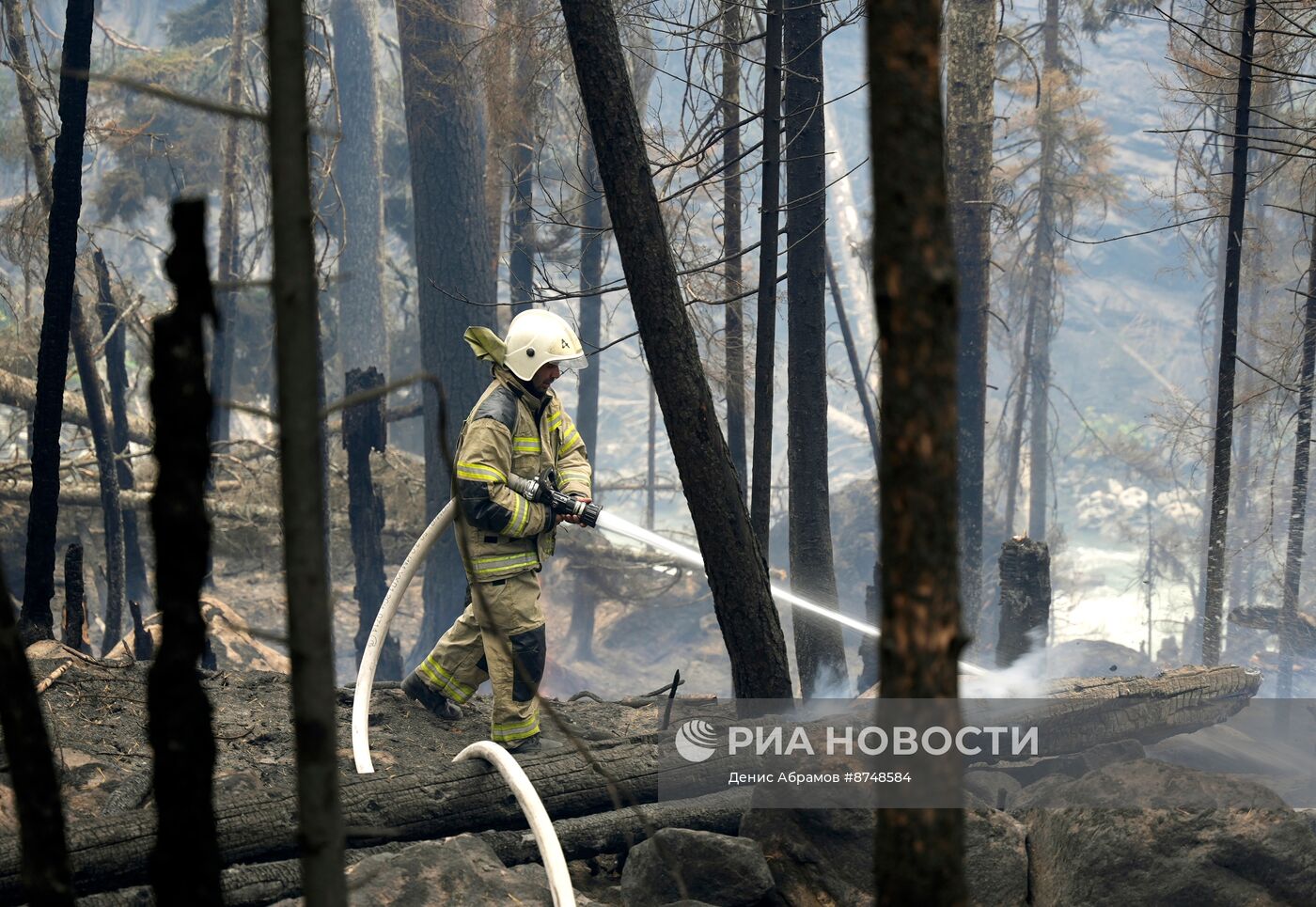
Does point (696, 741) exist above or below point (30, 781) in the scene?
below

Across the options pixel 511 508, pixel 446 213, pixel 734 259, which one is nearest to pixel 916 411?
pixel 511 508

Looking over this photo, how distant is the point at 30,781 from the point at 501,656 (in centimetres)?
351

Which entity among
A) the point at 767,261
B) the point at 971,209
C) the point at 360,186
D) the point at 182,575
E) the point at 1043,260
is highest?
the point at 360,186

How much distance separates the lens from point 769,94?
24.1 feet

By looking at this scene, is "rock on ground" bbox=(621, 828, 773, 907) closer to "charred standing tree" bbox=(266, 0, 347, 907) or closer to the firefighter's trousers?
the firefighter's trousers

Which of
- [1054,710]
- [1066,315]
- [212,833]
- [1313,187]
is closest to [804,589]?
[1054,710]

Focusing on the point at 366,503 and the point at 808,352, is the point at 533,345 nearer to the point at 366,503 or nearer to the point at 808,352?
the point at 808,352

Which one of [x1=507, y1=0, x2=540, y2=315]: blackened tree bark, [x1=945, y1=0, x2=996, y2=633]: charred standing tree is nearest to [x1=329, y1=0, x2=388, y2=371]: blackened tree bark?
[x1=507, y1=0, x2=540, y2=315]: blackened tree bark

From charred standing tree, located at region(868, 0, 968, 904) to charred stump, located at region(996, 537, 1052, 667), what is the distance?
7.91 metres

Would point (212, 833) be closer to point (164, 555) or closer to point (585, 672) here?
point (164, 555)

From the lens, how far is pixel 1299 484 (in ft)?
38.3

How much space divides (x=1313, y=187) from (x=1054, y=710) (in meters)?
6.25

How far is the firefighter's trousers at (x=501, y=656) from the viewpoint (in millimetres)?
5656

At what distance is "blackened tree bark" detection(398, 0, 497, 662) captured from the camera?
14.1m
